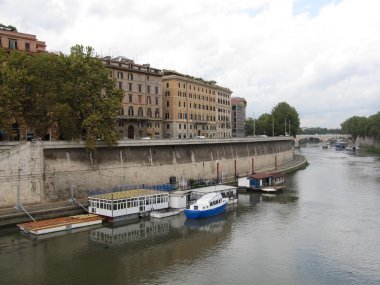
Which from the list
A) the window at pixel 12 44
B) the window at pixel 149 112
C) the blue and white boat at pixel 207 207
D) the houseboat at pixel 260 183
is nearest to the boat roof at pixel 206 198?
the blue and white boat at pixel 207 207

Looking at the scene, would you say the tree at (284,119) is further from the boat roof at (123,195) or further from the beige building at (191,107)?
the boat roof at (123,195)

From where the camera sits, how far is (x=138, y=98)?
249ft

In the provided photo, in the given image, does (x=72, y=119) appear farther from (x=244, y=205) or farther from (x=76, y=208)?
(x=244, y=205)

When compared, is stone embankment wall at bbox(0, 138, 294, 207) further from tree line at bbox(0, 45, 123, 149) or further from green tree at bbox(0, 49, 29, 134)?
green tree at bbox(0, 49, 29, 134)

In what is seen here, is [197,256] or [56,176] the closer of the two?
[197,256]

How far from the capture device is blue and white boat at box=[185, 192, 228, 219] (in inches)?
1719

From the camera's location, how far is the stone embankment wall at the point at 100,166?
137 ft

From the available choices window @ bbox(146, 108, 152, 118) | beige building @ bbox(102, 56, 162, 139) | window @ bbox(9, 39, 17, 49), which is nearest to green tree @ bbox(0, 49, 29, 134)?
window @ bbox(9, 39, 17, 49)

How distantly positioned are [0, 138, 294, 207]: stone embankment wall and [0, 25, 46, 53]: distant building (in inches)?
978

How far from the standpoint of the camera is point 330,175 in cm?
8138

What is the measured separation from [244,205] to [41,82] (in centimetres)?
3070

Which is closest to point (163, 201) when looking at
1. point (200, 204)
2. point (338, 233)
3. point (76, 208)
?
point (200, 204)

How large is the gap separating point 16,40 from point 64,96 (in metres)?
21.6

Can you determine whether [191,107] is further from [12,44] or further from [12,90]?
[12,90]
